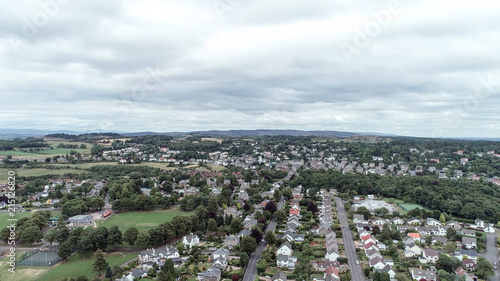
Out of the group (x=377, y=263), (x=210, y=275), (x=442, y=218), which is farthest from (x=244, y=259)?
(x=442, y=218)

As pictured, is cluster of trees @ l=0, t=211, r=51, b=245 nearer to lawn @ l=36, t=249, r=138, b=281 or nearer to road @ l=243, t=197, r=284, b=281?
lawn @ l=36, t=249, r=138, b=281

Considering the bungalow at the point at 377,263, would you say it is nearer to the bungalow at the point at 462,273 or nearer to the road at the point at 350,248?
the road at the point at 350,248

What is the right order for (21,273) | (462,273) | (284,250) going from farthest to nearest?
(284,250)
(21,273)
(462,273)

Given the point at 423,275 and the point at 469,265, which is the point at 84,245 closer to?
the point at 423,275

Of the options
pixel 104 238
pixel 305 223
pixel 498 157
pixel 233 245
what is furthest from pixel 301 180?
pixel 498 157

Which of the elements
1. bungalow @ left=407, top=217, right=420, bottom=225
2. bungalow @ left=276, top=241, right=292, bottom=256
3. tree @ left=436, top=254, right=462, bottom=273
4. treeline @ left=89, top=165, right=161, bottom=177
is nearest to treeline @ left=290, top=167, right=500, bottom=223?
bungalow @ left=407, top=217, right=420, bottom=225

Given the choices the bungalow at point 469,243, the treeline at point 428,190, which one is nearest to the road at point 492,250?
the bungalow at point 469,243
